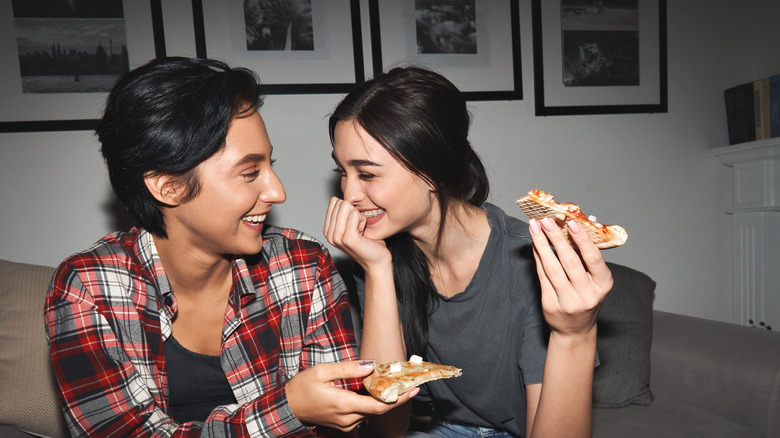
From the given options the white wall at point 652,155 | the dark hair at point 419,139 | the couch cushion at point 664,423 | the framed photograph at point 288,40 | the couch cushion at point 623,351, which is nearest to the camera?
the dark hair at point 419,139

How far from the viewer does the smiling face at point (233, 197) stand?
1418 mm

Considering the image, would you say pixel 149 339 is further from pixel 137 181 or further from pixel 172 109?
pixel 172 109

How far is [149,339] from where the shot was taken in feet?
4.77

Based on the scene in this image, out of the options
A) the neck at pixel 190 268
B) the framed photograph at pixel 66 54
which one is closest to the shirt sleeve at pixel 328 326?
the neck at pixel 190 268

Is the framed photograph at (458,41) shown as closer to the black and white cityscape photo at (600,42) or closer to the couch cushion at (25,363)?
the black and white cityscape photo at (600,42)

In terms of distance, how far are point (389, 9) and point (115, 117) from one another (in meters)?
1.64

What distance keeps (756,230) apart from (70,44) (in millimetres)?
3792

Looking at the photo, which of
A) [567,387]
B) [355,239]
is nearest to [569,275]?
[567,387]

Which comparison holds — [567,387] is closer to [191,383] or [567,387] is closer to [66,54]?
[191,383]

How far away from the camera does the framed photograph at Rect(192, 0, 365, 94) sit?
242 centimetres

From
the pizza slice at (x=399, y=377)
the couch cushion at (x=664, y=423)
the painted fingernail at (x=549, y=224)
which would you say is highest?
the painted fingernail at (x=549, y=224)

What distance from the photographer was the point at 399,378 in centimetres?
117

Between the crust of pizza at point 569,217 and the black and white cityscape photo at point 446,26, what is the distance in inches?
66.5

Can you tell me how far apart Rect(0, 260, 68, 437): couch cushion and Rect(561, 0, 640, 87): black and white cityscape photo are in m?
2.79
